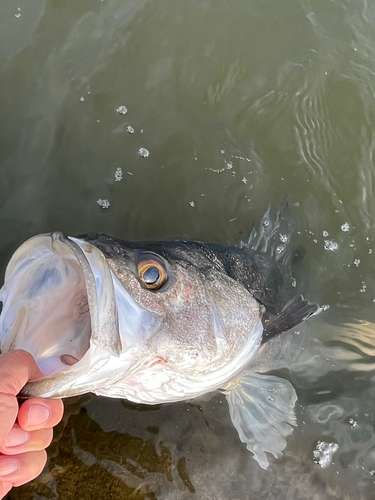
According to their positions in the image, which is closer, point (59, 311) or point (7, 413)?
point (7, 413)

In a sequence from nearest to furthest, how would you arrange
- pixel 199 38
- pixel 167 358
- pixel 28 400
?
pixel 28 400
pixel 167 358
pixel 199 38

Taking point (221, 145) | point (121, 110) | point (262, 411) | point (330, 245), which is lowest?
point (262, 411)

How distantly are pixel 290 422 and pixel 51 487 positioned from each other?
1.98 metres

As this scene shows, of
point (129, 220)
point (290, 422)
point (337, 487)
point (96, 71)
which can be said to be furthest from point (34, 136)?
point (337, 487)

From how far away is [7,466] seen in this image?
194 cm

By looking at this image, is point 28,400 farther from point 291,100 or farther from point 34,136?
point 291,100

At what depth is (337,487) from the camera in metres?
3.46

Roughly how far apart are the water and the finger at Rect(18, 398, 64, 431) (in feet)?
5.16

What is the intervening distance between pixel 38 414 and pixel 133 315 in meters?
0.63

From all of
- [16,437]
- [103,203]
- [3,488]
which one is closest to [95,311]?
[16,437]

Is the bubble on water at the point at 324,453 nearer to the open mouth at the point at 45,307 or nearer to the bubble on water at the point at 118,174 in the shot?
the open mouth at the point at 45,307

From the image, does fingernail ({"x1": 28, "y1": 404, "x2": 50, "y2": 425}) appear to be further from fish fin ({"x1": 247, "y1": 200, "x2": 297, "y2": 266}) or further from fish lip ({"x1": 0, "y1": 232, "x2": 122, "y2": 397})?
fish fin ({"x1": 247, "y1": 200, "x2": 297, "y2": 266})

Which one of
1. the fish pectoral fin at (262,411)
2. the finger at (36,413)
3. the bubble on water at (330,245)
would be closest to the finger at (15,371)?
the finger at (36,413)

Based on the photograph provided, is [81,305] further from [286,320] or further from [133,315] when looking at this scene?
[286,320]
